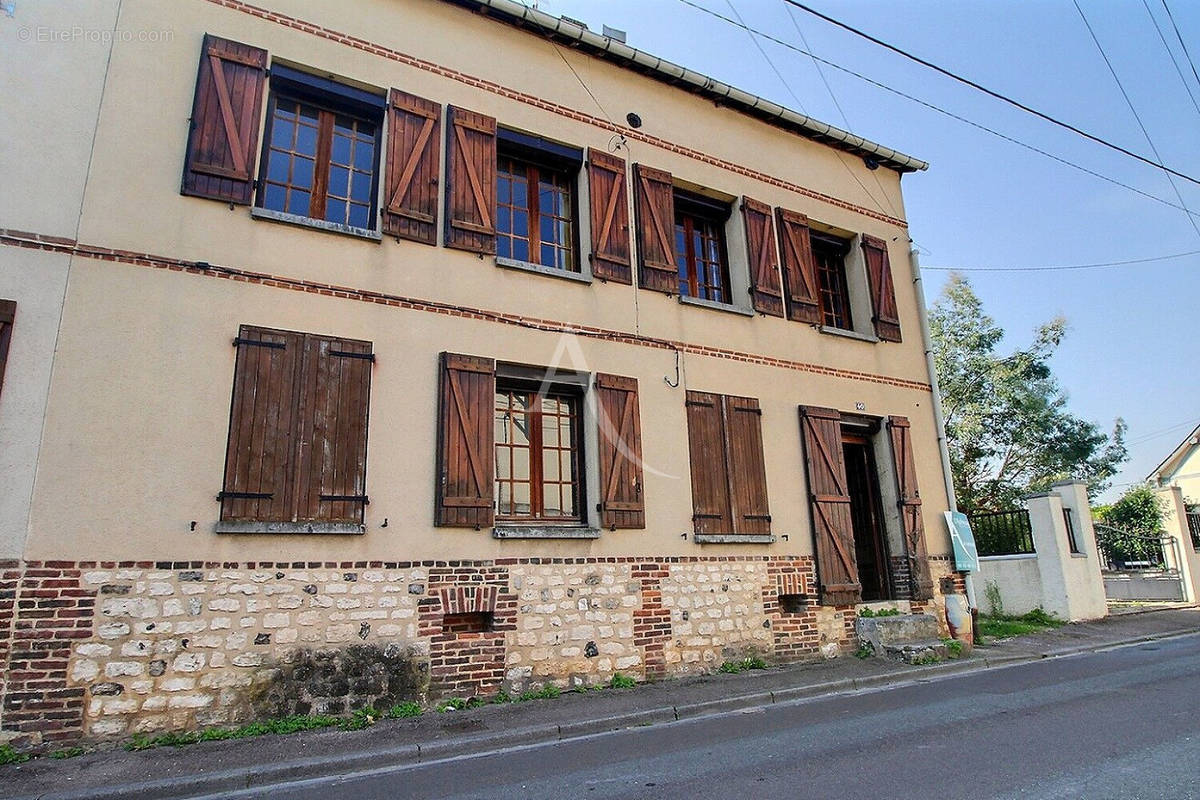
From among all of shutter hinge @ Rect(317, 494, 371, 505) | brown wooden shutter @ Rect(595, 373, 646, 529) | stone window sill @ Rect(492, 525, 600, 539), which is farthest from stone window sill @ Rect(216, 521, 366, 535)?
brown wooden shutter @ Rect(595, 373, 646, 529)

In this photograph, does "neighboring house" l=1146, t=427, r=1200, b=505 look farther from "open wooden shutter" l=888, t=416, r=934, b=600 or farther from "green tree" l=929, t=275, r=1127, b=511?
"open wooden shutter" l=888, t=416, r=934, b=600

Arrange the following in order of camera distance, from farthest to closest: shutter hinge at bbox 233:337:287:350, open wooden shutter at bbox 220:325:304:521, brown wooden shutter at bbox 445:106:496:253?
brown wooden shutter at bbox 445:106:496:253 < shutter hinge at bbox 233:337:287:350 < open wooden shutter at bbox 220:325:304:521

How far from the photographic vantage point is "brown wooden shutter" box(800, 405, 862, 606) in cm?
933

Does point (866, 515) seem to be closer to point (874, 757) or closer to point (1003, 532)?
point (1003, 532)

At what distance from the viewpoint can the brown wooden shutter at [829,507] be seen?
9.33m

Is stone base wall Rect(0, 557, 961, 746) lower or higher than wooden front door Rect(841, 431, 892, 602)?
lower

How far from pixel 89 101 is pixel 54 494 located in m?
3.64

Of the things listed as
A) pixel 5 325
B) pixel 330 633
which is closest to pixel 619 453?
pixel 330 633

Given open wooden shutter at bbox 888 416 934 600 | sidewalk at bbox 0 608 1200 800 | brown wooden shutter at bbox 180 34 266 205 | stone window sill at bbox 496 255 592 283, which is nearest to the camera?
sidewalk at bbox 0 608 1200 800

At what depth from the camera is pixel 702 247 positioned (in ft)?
34.3

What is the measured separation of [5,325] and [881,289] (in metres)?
11.2

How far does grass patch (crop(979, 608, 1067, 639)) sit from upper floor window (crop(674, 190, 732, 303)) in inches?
264

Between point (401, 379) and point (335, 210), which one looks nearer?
point (401, 379)

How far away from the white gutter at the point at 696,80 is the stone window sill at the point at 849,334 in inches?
128
